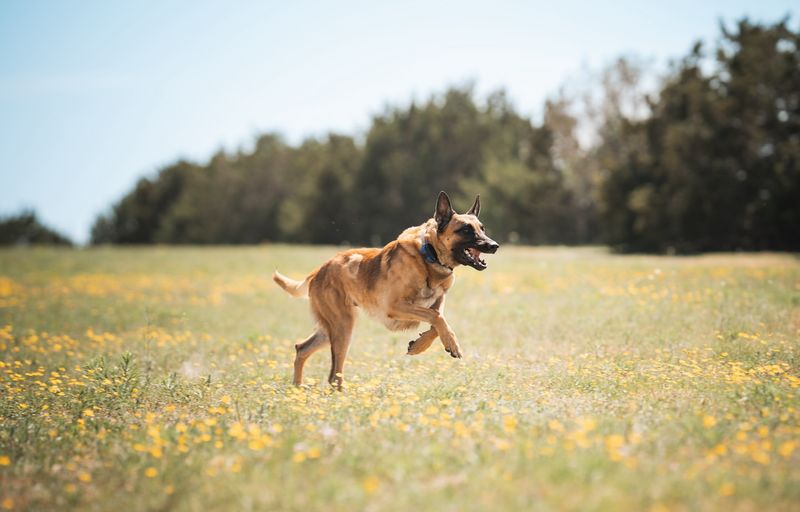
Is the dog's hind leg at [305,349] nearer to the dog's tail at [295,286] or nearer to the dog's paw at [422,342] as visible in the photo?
the dog's tail at [295,286]

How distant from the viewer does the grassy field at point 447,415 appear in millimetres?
4215

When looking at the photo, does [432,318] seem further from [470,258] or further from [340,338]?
[340,338]

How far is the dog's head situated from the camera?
7477 millimetres

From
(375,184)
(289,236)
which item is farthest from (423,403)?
(289,236)

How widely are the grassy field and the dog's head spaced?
143cm

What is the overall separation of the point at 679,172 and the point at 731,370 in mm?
28955

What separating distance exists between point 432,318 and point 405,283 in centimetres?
58

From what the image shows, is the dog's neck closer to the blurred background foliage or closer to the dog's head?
the dog's head

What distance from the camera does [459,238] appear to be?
7488mm

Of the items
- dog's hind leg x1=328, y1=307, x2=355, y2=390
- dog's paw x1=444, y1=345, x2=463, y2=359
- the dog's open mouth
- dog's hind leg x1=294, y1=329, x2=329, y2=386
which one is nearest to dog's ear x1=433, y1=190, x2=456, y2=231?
the dog's open mouth

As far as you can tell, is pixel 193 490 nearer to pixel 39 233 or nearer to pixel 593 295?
pixel 593 295

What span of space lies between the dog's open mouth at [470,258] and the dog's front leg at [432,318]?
0.68m

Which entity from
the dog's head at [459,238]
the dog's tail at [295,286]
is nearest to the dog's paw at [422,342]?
the dog's head at [459,238]

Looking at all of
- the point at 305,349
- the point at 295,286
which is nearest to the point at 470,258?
the point at 305,349
